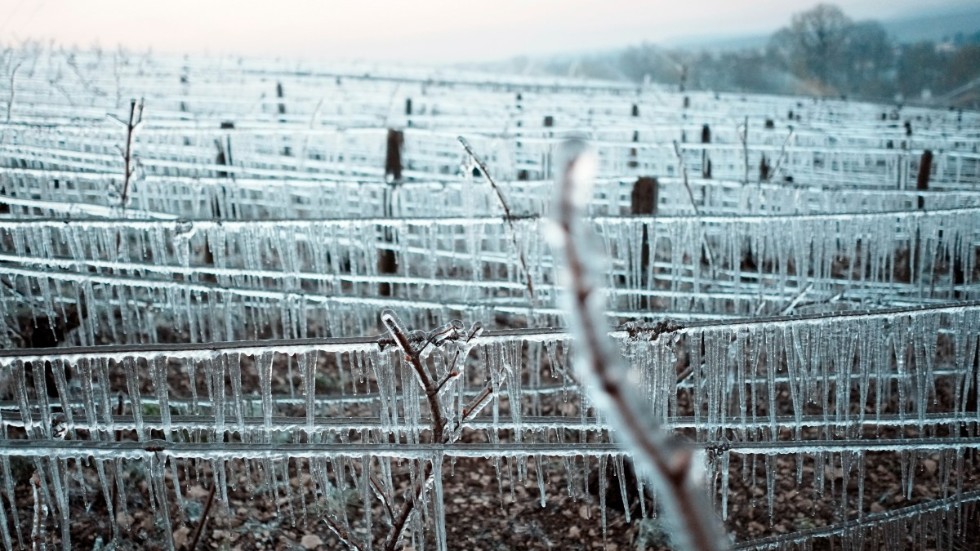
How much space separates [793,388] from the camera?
2.19 m

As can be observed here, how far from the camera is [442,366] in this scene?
80.1 inches

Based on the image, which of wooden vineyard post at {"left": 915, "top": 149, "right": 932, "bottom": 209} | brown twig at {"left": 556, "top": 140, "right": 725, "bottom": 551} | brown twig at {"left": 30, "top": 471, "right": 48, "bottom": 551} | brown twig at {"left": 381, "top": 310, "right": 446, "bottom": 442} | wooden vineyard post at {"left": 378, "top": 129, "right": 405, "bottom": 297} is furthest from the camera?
wooden vineyard post at {"left": 915, "top": 149, "right": 932, "bottom": 209}

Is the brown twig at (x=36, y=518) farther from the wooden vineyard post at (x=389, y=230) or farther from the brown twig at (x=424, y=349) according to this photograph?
the wooden vineyard post at (x=389, y=230)

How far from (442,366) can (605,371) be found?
1.61 meters

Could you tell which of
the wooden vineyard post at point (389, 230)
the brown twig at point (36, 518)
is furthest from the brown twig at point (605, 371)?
the wooden vineyard post at point (389, 230)

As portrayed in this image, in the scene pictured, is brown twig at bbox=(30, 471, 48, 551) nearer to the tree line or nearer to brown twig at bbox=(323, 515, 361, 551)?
brown twig at bbox=(323, 515, 361, 551)

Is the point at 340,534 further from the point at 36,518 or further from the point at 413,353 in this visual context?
the point at 36,518

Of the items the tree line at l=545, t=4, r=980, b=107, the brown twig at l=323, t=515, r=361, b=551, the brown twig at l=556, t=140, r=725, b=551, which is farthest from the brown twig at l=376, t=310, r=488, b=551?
the tree line at l=545, t=4, r=980, b=107

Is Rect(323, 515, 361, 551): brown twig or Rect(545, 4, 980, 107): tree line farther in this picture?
Rect(545, 4, 980, 107): tree line

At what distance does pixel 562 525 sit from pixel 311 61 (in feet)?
66.1

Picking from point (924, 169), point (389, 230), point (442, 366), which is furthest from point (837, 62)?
→ point (442, 366)

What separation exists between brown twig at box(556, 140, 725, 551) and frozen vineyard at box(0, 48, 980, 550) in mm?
1094

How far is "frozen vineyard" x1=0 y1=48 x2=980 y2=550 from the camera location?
186cm

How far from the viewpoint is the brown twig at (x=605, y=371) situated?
405mm
